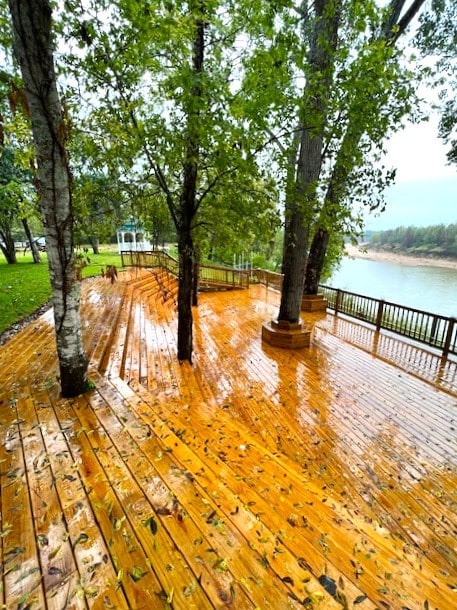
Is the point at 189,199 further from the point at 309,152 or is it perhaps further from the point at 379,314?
the point at 379,314

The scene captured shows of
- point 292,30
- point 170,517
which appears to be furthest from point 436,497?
point 292,30

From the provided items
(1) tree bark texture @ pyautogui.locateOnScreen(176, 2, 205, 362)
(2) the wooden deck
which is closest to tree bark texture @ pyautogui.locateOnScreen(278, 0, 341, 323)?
(1) tree bark texture @ pyautogui.locateOnScreen(176, 2, 205, 362)

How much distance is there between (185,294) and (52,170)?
2.77m

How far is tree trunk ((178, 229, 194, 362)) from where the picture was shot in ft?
14.2

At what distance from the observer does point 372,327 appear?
22.8 ft

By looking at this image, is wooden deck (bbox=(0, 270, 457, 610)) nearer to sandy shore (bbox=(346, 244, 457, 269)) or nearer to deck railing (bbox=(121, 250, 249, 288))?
deck railing (bbox=(121, 250, 249, 288))

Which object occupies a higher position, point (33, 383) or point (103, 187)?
point (103, 187)

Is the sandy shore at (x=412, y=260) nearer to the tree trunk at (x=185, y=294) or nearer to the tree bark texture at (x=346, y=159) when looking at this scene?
the tree bark texture at (x=346, y=159)

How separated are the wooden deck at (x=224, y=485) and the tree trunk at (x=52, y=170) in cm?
57

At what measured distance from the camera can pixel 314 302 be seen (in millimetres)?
8484

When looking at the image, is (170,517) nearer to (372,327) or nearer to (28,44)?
(28,44)

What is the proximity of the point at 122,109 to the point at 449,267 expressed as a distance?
30456 mm

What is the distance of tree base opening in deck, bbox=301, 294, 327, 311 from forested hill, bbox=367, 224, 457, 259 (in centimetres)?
2401

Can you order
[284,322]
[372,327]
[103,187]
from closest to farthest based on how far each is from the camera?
1. [103,187]
2. [284,322]
3. [372,327]
